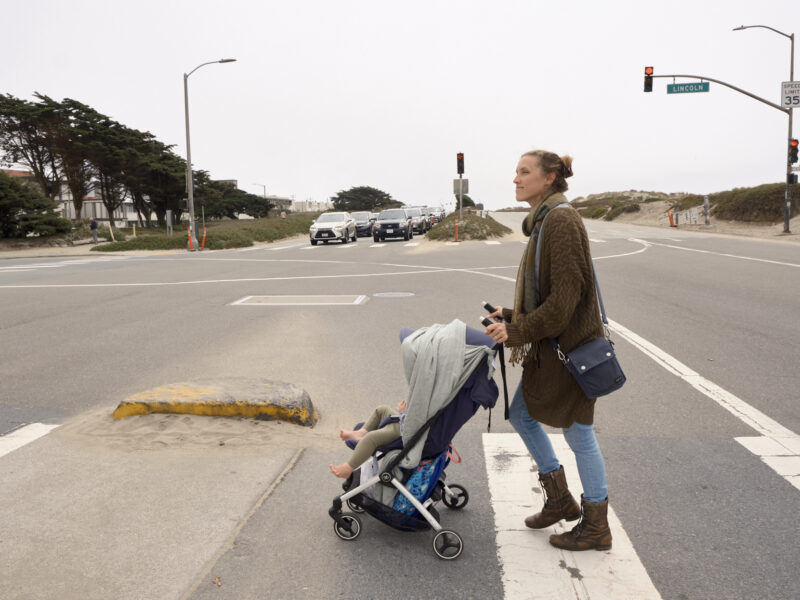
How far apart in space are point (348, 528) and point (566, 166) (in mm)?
2040

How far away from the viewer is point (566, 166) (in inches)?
122

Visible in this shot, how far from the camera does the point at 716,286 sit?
1277cm

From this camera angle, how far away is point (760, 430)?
191 inches

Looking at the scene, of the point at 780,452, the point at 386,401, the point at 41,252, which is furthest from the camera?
the point at 41,252

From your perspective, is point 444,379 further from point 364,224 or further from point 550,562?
point 364,224

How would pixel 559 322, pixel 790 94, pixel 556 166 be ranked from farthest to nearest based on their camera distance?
pixel 790 94 < pixel 556 166 < pixel 559 322

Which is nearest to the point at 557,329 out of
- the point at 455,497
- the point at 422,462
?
the point at 422,462

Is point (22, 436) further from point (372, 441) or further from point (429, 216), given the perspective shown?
point (429, 216)

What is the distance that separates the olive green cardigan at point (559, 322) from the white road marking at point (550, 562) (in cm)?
63

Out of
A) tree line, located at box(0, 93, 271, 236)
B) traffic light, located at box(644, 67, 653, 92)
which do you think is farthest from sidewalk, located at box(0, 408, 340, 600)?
tree line, located at box(0, 93, 271, 236)

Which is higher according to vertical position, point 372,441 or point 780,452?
point 372,441

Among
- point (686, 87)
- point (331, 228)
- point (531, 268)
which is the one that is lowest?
point (531, 268)

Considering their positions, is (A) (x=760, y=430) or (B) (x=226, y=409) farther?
(B) (x=226, y=409)

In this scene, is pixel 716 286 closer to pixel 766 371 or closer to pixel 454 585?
pixel 766 371
